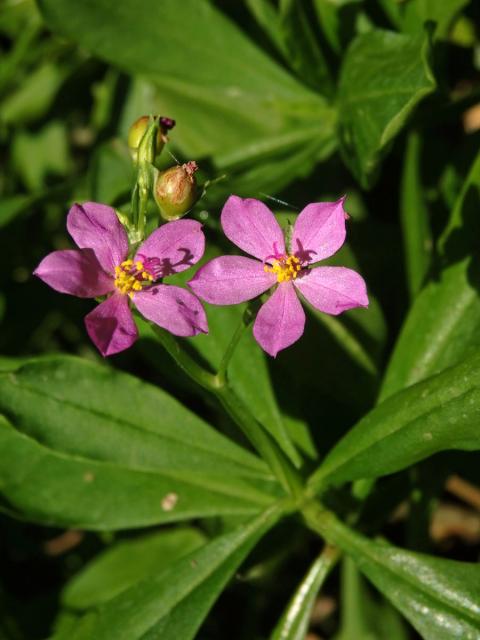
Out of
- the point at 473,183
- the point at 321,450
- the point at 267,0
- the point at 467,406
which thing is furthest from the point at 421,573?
the point at 267,0

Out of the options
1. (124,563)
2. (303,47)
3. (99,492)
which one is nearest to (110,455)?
(99,492)

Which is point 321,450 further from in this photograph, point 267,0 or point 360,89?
point 267,0

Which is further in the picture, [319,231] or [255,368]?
[255,368]

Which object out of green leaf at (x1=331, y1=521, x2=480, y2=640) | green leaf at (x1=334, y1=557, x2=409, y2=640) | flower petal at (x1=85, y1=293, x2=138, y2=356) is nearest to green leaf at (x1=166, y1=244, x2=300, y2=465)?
green leaf at (x1=331, y1=521, x2=480, y2=640)

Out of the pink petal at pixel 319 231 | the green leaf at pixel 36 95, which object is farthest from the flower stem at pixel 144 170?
the green leaf at pixel 36 95

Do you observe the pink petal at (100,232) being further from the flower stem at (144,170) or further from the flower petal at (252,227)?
the flower petal at (252,227)

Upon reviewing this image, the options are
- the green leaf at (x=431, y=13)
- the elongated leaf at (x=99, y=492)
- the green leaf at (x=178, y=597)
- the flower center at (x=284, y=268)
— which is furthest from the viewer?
the green leaf at (x=431, y=13)

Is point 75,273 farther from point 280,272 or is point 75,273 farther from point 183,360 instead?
point 280,272
